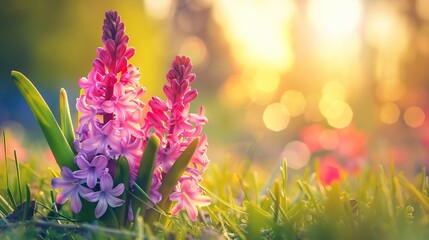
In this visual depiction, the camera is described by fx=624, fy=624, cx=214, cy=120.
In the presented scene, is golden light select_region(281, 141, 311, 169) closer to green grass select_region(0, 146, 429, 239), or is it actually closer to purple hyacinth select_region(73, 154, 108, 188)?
green grass select_region(0, 146, 429, 239)

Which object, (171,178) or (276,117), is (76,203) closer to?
(171,178)

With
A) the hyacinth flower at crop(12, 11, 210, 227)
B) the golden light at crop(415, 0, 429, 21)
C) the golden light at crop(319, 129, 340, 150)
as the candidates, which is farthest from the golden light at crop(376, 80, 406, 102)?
the hyacinth flower at crop(12, 11, 210, 227)

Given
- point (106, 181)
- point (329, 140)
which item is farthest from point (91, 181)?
point (329, 140)

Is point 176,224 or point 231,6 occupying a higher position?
point 231,6

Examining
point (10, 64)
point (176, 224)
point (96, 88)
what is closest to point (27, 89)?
point (96, 88)

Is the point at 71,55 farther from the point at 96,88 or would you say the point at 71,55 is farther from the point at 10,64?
the point at 96,88

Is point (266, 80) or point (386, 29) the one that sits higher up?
point (386, 29)

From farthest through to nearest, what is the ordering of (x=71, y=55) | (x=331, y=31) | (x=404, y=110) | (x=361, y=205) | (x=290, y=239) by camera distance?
(x=71, y=55) → (x=331, y=31) → (x=404, y=110) → (x=361, y=205) → (x=290, y=239)

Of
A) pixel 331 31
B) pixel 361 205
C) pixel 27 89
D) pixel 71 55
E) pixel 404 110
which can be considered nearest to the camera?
pixel 361 205
